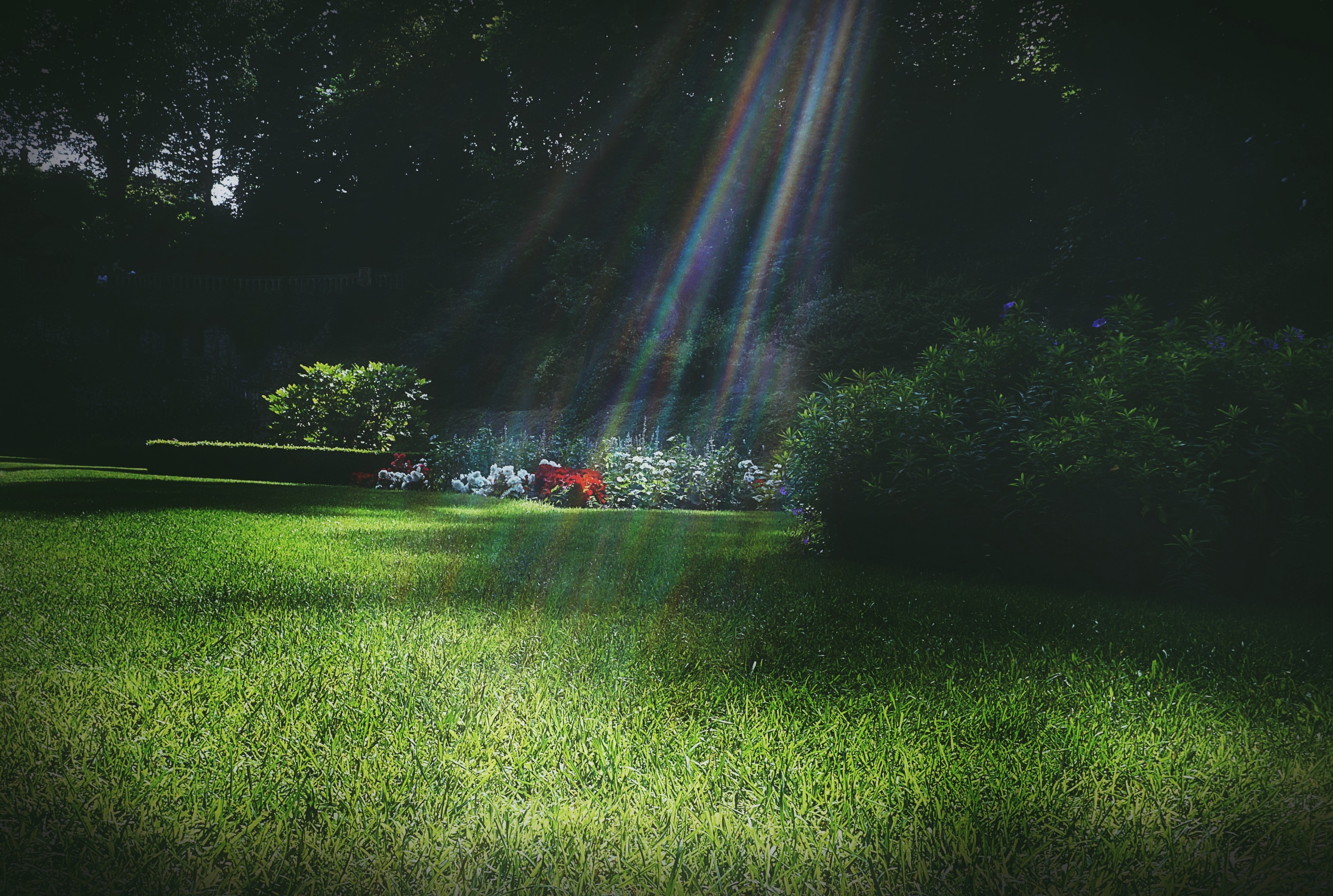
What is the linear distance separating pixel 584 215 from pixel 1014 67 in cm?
1403

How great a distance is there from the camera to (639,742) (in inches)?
76.0

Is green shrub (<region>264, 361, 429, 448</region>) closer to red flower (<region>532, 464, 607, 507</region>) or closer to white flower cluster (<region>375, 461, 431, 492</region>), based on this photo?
white flower cluster (<region>375, 461, 431, 492</region>)

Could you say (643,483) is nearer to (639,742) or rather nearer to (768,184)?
(639,742)

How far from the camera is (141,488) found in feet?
30.8

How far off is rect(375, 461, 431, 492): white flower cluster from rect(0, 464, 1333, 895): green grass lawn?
7785 millimetres

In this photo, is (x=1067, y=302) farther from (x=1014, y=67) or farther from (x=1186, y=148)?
(x=1014, y=67)

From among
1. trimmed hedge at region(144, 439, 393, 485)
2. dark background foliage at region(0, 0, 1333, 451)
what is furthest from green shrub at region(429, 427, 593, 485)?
dark background foliage at region(0, 0, 1333, 451)

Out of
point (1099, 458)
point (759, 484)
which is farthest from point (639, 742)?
point (759, 484)

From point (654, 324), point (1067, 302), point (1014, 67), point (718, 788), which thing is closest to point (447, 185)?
point (654, 324)

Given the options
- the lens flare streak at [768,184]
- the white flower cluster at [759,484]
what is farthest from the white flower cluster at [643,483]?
the lens flare streak at [768,184]

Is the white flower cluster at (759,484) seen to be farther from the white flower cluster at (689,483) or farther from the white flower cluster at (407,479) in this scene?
the white flower cluster at (407,479)

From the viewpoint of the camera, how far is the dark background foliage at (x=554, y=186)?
13.5 m

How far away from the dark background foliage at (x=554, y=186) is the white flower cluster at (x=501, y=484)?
4.11 meters

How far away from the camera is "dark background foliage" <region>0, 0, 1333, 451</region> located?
13.5 m
